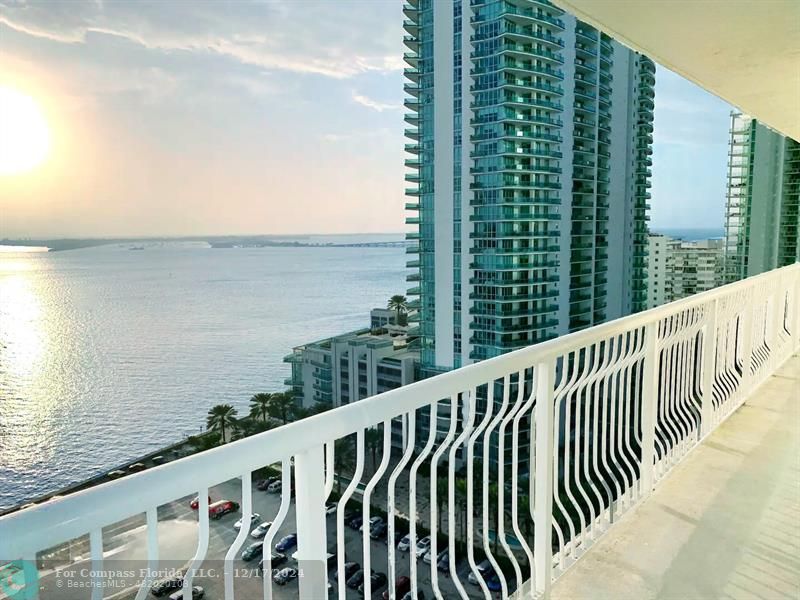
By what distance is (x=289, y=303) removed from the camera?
20.8 meters

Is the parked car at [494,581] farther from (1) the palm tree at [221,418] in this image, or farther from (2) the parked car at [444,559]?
(1) the palm tree at [221,418]

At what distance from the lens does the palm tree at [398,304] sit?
22516 millimetres

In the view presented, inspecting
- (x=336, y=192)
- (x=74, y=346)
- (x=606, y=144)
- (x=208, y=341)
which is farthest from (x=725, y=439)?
(x=606, y=144)

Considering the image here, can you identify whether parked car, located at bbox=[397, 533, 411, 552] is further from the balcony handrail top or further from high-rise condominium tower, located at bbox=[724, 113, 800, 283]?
high-rise condominium tower, located at bbox=[724, 113, 800, 283]

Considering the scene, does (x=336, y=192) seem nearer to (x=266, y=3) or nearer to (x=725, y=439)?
(x=266, y=3)

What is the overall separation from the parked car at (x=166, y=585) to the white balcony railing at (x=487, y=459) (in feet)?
0.11

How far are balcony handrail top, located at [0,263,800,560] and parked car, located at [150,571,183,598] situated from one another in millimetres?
167

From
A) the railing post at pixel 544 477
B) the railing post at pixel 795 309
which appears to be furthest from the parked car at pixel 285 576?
the railing post at pixel 795 309

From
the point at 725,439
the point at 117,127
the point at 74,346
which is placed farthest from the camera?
the point at 117,127

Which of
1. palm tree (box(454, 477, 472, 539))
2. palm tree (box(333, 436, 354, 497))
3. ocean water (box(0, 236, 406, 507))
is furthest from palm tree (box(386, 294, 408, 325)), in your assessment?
palm tree (box(333, 436, 354, 497))

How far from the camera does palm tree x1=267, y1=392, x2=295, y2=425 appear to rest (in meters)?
8.23

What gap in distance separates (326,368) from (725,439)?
12619 mm

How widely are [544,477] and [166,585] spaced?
137 centimetres

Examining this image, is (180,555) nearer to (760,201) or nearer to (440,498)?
(440,498)
